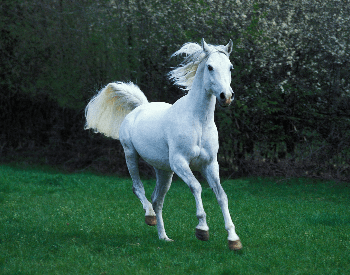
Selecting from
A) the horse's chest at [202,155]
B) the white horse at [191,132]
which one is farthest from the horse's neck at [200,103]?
the horse's chest at [202,155]

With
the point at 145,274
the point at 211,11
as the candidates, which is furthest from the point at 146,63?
the point at 145,274

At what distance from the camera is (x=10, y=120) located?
16.8m

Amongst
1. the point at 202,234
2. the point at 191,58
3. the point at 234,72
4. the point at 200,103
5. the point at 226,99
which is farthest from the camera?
the point at 234,72

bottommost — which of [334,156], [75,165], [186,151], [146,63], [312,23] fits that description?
[75,165]

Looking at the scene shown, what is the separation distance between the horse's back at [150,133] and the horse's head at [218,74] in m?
0.97

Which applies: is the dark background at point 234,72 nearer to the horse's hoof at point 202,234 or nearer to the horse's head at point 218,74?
the horse's head at point 218,74

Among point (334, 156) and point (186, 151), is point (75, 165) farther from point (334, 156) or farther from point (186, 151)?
point (186, 151)

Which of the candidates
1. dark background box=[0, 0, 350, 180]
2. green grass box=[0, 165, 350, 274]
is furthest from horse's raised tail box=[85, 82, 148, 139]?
dark background box=[0, 0, 350, 180]

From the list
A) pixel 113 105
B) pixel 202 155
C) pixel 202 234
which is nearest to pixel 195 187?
pixel 202 155

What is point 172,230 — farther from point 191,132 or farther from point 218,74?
point 218,74

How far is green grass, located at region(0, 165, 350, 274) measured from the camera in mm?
5227

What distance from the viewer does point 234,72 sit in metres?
12.5

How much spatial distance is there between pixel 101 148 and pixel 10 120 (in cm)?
410

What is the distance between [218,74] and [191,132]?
0.77 meters
